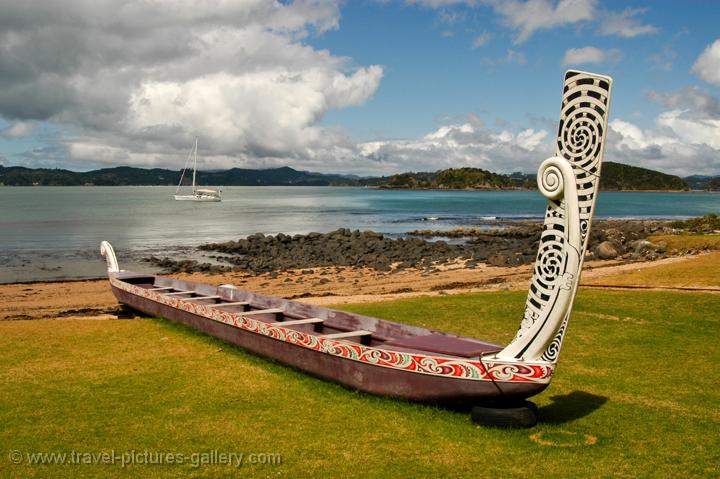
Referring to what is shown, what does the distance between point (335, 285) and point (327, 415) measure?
22219mm

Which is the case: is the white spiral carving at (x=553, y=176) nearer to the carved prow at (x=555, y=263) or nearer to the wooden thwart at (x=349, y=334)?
the carved prow at (x=555, y=263)

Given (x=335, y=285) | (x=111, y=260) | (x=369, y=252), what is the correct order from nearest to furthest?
(x=111, y=260)
(x=335, y=285)
(x=369, y=252)

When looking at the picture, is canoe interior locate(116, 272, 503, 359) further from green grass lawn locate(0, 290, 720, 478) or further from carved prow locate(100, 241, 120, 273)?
green grass lawn locate(0, 290, 720, 478)

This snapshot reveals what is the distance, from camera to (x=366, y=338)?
1141 centimetres

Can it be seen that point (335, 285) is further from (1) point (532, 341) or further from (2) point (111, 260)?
(1) point (532, 341)

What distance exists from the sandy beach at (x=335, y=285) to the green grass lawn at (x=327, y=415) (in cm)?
888

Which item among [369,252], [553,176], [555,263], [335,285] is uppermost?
[553,176]

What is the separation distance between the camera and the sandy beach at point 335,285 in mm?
23328

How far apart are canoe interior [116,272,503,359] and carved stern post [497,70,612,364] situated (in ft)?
3.23

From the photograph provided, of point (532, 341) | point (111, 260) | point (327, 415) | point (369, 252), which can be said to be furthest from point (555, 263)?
point (369, 252)

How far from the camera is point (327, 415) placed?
28.8 ft

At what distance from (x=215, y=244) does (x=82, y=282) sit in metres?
A: 18.3

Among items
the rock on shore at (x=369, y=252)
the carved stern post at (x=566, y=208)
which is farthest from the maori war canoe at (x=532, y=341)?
the rock on shore at (x=369, y=252)

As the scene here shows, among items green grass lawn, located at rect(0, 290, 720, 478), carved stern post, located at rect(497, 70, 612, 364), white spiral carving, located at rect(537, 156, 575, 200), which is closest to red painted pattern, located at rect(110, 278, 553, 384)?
carved stern post, located at rect(497, 70, 612, 364)
